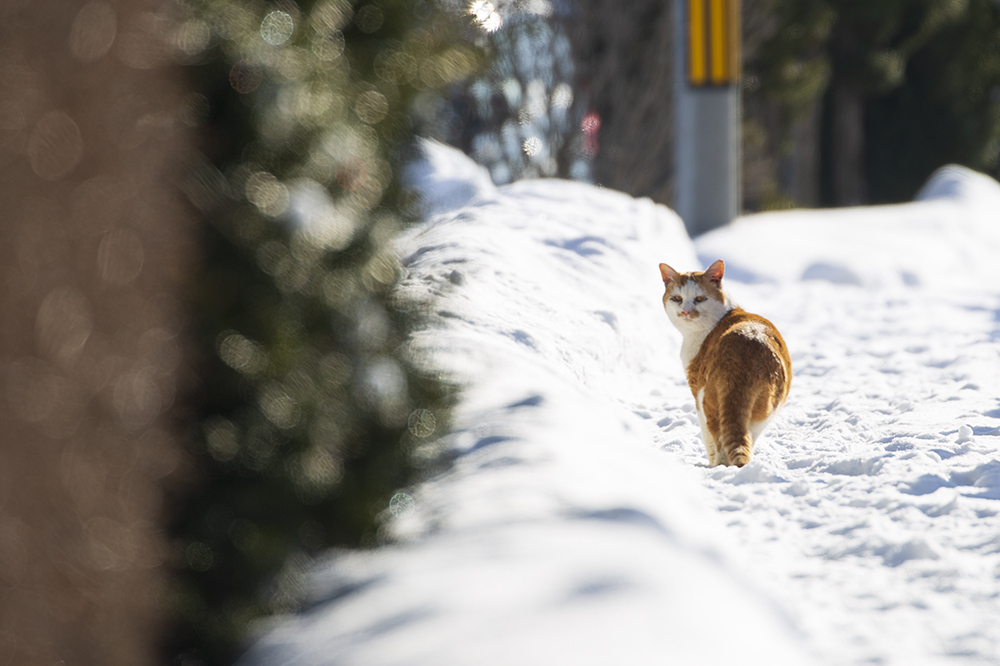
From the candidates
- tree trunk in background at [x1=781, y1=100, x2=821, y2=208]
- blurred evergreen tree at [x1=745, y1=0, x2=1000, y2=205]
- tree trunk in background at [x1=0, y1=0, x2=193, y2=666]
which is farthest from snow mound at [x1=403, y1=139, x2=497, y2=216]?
tree trunk in background at [x1=781, y1=100, x2=821, y2=208]

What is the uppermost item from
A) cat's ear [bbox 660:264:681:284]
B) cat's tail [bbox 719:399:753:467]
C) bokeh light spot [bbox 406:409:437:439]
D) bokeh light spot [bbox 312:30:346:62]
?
bokeh light spot [bbox 312:30:346:62]

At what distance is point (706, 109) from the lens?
702 centimetres

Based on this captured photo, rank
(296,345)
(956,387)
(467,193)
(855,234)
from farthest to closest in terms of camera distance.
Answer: (855,234) < (467,193) < (956,387) < (296,345)

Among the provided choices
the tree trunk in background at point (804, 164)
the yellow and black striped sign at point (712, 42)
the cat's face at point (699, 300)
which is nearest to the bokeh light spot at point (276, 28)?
the cat's face at point (699, 300)

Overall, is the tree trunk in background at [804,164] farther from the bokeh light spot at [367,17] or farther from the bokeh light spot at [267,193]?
the bokeh light spot at [267,193]

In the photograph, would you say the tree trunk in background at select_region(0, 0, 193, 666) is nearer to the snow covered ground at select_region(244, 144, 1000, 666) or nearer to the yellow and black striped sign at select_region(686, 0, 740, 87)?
the snow covered ground at select_region(244, 144, 1000, 666)

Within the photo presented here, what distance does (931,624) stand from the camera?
71.4 inches

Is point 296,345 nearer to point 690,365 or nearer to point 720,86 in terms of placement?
point 690,365

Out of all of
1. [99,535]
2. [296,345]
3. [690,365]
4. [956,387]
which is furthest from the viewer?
[956,387]

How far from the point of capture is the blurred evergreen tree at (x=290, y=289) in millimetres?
1394

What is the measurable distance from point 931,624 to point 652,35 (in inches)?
308

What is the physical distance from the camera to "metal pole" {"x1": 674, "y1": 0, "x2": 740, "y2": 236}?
6.80 meters

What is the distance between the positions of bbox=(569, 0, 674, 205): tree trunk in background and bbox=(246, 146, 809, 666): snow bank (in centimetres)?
572

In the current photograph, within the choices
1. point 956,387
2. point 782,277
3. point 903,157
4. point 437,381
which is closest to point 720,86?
point 782,277
